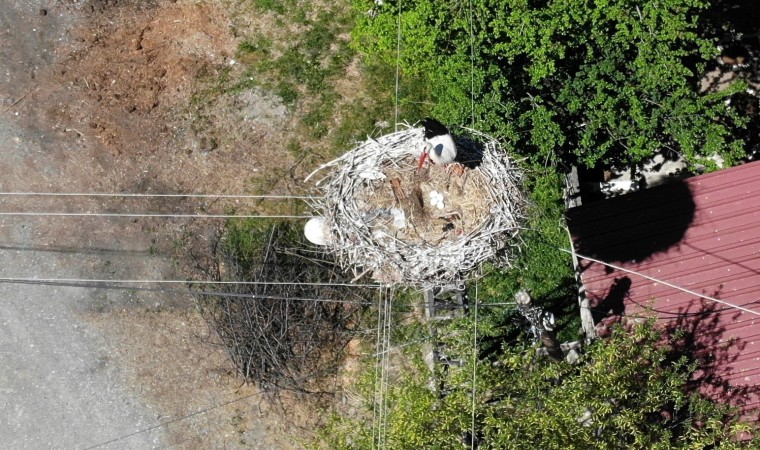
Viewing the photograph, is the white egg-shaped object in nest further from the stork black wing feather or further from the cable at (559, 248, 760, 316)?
the cable at (559, 248, 760, 316)

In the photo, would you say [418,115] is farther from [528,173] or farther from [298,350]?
[298,350]

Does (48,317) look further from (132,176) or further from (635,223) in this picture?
(635,223)

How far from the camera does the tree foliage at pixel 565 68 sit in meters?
10.8

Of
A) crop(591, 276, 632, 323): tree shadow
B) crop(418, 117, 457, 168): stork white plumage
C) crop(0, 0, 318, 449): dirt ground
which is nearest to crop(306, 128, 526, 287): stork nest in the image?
crop(418, 117, 457, 168): stork white plumage

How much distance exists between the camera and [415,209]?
866 centimetres

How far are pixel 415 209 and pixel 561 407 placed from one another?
298 cm

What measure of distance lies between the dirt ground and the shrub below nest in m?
0.39

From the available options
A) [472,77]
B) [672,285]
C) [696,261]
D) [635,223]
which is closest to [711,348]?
[672,285]

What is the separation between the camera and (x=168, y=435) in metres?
13.2

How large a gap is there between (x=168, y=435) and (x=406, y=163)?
273 inches

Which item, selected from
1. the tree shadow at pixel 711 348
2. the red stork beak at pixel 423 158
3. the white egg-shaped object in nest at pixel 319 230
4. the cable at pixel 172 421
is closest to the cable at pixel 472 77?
the red stork beak at pixel 423 158

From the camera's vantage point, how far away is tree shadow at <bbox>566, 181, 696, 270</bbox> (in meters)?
12.5

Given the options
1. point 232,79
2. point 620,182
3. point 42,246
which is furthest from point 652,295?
point 42,246

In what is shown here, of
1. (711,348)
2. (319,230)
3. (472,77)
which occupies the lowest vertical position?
(711,348)
